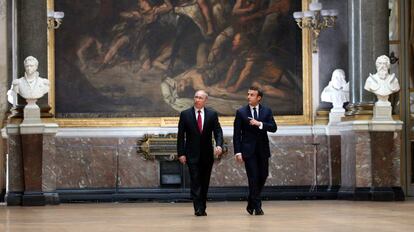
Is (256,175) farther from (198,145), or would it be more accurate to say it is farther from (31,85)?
(31,85)

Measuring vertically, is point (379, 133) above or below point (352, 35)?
below

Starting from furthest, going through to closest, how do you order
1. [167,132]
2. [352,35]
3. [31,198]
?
[167,132], [352,35], [31,198]

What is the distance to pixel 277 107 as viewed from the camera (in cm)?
2330

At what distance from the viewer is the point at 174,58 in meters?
23.2

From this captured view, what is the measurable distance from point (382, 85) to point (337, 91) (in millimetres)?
2564

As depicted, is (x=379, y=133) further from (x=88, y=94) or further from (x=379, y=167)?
(x=88, y=94)

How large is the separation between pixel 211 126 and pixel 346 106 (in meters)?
5.94

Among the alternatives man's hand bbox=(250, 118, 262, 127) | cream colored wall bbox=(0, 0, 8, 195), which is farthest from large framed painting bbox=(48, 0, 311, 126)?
man's hand bbox=(250, 118, 262, 127)

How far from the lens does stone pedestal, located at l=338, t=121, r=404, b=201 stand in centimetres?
2016

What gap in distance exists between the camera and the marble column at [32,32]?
66.5 ft

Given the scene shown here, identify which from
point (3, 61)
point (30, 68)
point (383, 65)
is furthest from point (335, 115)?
point (3, 61)

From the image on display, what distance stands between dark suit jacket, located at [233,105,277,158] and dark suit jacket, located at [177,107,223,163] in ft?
0.87

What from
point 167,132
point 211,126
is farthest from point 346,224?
point 167,132

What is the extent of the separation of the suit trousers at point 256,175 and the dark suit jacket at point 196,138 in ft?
1.72
